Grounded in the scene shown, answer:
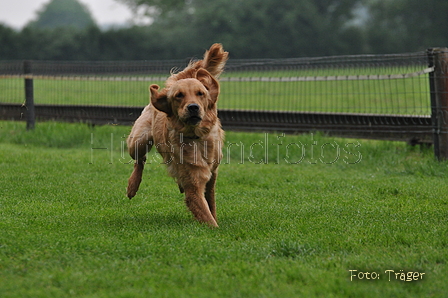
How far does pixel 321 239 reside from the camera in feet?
14.0

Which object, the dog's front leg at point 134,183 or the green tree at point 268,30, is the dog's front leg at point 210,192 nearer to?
the dog's front leg at point 134,183

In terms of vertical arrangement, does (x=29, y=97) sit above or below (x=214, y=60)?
above

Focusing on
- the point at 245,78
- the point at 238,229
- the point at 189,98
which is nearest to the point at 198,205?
the point at 238,229

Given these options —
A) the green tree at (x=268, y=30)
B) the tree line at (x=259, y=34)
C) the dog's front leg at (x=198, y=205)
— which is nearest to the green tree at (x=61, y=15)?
the tree line at (x=259, y=34)

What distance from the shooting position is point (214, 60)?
18.7 ft

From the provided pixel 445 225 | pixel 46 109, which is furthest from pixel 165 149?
pixel 46 109

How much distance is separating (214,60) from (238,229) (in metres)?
1.83

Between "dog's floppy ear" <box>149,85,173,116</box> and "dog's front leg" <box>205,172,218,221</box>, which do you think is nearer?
"dog's floppy ear" <box>149,85,173,116</box>

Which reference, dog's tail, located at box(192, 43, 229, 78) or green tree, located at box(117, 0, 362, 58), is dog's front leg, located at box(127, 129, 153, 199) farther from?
green tree, located at box(117, 0, 362, 58)

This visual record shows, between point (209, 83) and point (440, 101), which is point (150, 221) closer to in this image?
point (209, 83)

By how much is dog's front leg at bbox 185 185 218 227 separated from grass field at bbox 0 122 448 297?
90 millimetres

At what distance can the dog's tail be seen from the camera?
5.65m

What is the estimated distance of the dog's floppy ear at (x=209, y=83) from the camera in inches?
197

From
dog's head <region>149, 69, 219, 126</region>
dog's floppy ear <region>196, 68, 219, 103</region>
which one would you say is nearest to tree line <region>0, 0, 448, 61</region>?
dog's floppy ear <region>196, 68, 219, 103</region>
